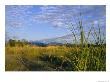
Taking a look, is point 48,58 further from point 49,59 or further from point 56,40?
point 56,40

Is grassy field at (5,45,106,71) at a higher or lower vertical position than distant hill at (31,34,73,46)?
lower

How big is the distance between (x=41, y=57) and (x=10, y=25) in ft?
1.04

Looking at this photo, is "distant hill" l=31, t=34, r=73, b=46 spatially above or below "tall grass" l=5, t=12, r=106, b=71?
above

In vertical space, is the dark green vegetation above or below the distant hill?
below

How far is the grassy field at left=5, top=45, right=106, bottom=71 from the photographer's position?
3926 millimetres

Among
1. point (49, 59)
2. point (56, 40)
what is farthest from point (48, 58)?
point (56, 40)

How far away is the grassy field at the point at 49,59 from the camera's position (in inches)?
155

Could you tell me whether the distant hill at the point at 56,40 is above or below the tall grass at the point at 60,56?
above
